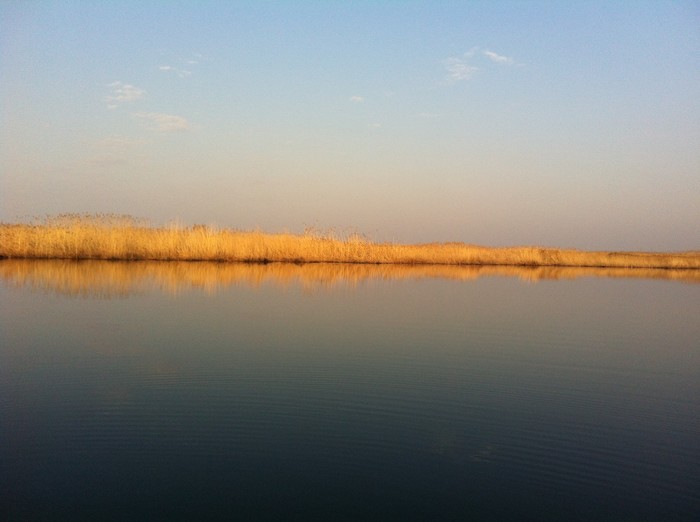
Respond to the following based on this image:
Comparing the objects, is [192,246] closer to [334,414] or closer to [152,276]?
[152,276]

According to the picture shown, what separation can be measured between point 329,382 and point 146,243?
50.6ft

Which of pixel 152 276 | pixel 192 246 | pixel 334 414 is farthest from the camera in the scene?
pixel 192 246

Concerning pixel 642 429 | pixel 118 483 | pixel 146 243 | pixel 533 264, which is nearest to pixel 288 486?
pixel 118 483

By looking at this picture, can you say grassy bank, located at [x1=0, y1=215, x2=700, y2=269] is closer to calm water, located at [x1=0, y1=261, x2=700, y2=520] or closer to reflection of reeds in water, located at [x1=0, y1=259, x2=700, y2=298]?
reflection of reeds in water, located at [x1=0, y1=259, x2=700, y2=298]

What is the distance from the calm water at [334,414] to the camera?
10.2 feet

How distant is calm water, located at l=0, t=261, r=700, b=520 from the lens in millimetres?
3107

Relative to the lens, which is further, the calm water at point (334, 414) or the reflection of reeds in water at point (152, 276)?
the reflection of reeds in water at point (152, 276)

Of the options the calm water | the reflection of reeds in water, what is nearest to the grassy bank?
the reflection of reeds in water

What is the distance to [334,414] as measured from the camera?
4438 mm

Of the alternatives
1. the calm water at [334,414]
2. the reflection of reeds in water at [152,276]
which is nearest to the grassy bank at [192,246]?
the reflection of reeds in water at [152,276]

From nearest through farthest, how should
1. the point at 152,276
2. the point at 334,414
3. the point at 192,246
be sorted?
the point at 334,414
the point at 152,276
the point at 192,246

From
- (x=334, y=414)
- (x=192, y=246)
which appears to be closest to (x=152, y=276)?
(x=192, y=246)

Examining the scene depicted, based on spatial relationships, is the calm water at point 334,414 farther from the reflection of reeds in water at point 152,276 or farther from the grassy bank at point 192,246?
the grassy bank at point 192,246

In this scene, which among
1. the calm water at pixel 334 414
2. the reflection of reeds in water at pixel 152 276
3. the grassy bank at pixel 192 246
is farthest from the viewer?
the grassy bank at pixel 192 246
